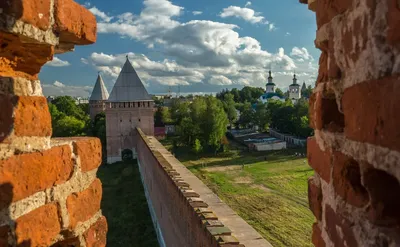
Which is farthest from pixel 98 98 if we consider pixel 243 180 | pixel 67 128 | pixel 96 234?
pixel 96 234

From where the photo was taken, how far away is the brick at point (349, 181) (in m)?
1.20

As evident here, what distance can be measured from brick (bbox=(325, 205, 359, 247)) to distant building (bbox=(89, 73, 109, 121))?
45.0 m

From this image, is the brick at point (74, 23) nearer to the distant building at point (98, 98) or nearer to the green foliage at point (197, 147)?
the green foliage at point (197, 147)

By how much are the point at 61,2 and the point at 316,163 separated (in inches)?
50.5

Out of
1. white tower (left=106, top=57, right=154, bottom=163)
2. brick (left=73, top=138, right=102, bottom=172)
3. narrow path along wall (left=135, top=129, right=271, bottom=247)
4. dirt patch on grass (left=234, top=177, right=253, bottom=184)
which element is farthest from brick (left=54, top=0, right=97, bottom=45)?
white tower (left=106, top=57, right=154, bottom=163)

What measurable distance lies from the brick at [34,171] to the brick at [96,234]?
350mm

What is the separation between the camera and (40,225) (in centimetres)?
152

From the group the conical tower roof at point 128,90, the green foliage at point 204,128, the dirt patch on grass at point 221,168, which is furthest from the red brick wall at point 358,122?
the green foliage at point 204,128

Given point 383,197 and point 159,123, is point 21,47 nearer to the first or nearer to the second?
point 383,197

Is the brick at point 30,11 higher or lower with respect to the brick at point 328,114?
higher

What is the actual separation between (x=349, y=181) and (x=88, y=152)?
125 centimetres

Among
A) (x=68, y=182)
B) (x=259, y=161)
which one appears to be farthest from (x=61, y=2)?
(x=259, y=161)

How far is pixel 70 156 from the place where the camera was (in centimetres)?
179

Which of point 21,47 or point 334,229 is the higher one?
point 21,47
